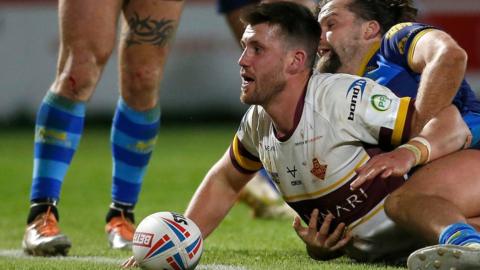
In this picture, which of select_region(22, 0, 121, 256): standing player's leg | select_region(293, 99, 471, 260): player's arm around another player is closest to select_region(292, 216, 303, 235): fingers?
select_region(293, 99, 471, 260): player's arm around another player

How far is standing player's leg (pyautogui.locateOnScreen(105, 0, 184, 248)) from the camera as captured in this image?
5238 millimetres

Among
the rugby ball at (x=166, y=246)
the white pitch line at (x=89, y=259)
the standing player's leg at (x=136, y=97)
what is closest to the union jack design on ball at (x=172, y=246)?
the rugby ball at (x=166, y=246)

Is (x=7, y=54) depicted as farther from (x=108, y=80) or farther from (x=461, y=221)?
(x=461, y=221)

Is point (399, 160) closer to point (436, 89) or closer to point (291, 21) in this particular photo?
point (436, 89)

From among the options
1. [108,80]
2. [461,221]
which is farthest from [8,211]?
[108,80]

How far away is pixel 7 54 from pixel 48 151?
907 cm

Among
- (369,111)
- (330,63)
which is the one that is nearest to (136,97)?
(330,63)

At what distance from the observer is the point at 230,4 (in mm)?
6605

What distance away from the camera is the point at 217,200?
4.48m

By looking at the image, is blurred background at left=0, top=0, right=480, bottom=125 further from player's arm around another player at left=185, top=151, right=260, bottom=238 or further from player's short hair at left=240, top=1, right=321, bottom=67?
player's short hair at left=240, top=1, right=321, bottom=67

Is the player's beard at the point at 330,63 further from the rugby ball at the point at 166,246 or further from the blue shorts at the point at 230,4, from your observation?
the blue shorts at the point at 230,4

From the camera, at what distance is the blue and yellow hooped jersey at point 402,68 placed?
13.7ft

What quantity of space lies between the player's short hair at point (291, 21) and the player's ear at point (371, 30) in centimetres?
51

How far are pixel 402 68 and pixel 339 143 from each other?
506 millimetres
